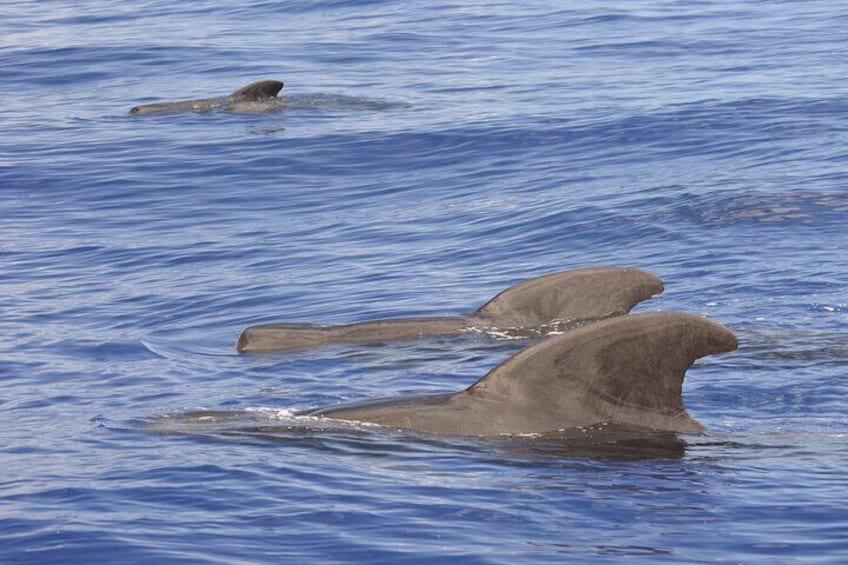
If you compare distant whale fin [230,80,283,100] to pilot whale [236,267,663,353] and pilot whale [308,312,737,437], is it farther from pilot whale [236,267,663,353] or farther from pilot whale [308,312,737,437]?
pilot whale [308,312,737,437]

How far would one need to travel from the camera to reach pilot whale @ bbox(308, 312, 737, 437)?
9531 millimetres

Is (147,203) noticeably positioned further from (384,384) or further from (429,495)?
(429,495)

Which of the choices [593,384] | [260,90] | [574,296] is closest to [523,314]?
[574,296]

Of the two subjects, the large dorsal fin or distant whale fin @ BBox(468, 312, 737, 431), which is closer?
distant whale fin @ BBox(468, 312, 737, 431)

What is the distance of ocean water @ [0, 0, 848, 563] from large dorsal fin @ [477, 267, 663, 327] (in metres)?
0.35

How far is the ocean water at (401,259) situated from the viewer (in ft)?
29.4

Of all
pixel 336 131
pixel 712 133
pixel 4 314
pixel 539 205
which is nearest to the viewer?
pixel 4 314

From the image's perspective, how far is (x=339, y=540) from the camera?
8.65m

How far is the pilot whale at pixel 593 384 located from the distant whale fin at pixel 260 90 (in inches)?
676

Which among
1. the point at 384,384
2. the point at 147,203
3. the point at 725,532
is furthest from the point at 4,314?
the point at 725,532

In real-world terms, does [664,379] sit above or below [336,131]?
above

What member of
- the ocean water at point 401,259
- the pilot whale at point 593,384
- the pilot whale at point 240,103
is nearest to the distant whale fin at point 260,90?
the pilot whale at point 240,103

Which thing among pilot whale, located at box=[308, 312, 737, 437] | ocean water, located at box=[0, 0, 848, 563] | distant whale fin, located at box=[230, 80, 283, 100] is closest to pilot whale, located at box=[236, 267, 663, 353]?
ocean water, located at box=[0, 0, 848, 563]

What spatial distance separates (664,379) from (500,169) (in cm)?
1279
